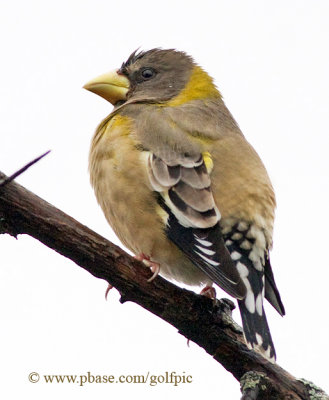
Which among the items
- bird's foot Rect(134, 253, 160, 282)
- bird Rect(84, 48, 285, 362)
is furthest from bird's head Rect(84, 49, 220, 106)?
bird's foot Rect(134, 253, 160, 282)

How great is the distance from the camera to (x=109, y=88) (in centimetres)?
599

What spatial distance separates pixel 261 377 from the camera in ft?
12.9

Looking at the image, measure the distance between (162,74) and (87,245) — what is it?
290cm

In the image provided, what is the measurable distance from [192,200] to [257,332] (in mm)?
891

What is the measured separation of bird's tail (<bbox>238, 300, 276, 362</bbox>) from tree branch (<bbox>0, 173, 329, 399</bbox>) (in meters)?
0.12

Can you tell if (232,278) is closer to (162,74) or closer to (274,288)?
(274,288)

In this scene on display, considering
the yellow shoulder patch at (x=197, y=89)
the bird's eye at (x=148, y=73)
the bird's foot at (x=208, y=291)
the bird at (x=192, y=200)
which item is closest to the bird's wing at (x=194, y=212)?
the bird at (x=192, y=200)

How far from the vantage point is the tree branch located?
11.8 ft

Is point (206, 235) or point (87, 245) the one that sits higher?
point (206, 235)

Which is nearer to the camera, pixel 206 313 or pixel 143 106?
pixel 206 313

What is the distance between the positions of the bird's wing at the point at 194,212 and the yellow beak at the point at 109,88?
150 centimetres

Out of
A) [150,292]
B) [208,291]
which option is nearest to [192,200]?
[150,292]

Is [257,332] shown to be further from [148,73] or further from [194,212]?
[148,73]

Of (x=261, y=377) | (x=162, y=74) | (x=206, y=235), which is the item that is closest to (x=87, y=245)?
(x=206, y=235)
